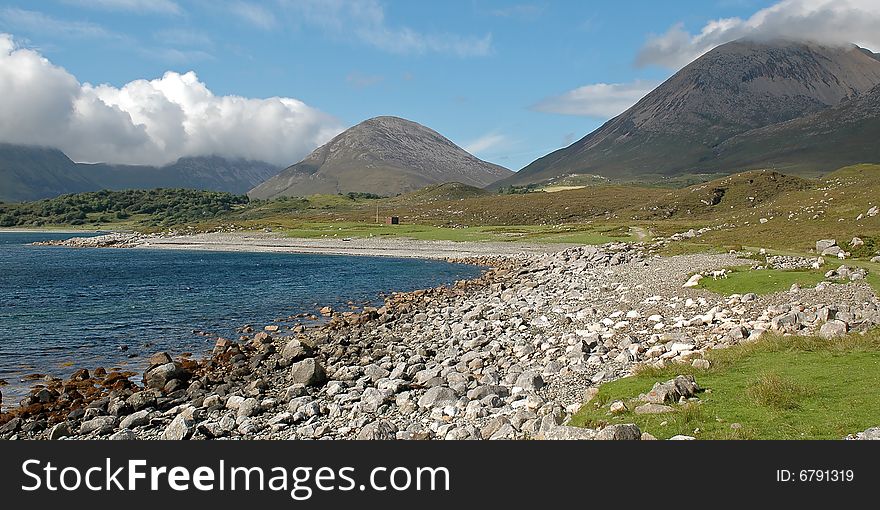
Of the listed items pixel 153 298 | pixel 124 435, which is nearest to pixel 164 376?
pixel 124 435

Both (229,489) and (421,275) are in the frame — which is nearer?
(229,489)

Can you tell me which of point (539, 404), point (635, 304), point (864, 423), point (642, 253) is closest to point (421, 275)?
point (642, 253)

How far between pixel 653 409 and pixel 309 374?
1184 cm

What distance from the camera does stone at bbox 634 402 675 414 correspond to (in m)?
12.1

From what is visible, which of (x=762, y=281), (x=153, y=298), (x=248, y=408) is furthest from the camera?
(x=153, y=298)

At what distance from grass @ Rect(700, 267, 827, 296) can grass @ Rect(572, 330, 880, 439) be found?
12620 millimetres

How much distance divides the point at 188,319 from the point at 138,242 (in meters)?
113

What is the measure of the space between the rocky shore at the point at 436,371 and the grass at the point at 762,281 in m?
1.04

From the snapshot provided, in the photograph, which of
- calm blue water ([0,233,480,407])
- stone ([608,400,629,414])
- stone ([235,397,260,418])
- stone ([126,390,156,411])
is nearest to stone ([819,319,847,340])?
stone ([608,400,629,414])

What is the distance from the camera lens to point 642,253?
56.2 meters

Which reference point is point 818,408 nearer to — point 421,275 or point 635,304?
point 635,304

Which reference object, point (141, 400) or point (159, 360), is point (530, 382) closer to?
point (141, 400)

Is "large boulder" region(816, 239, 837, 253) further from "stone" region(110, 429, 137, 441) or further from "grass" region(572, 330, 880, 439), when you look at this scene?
"stone" region(110, 429, 137, 441)

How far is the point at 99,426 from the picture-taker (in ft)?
56.4
